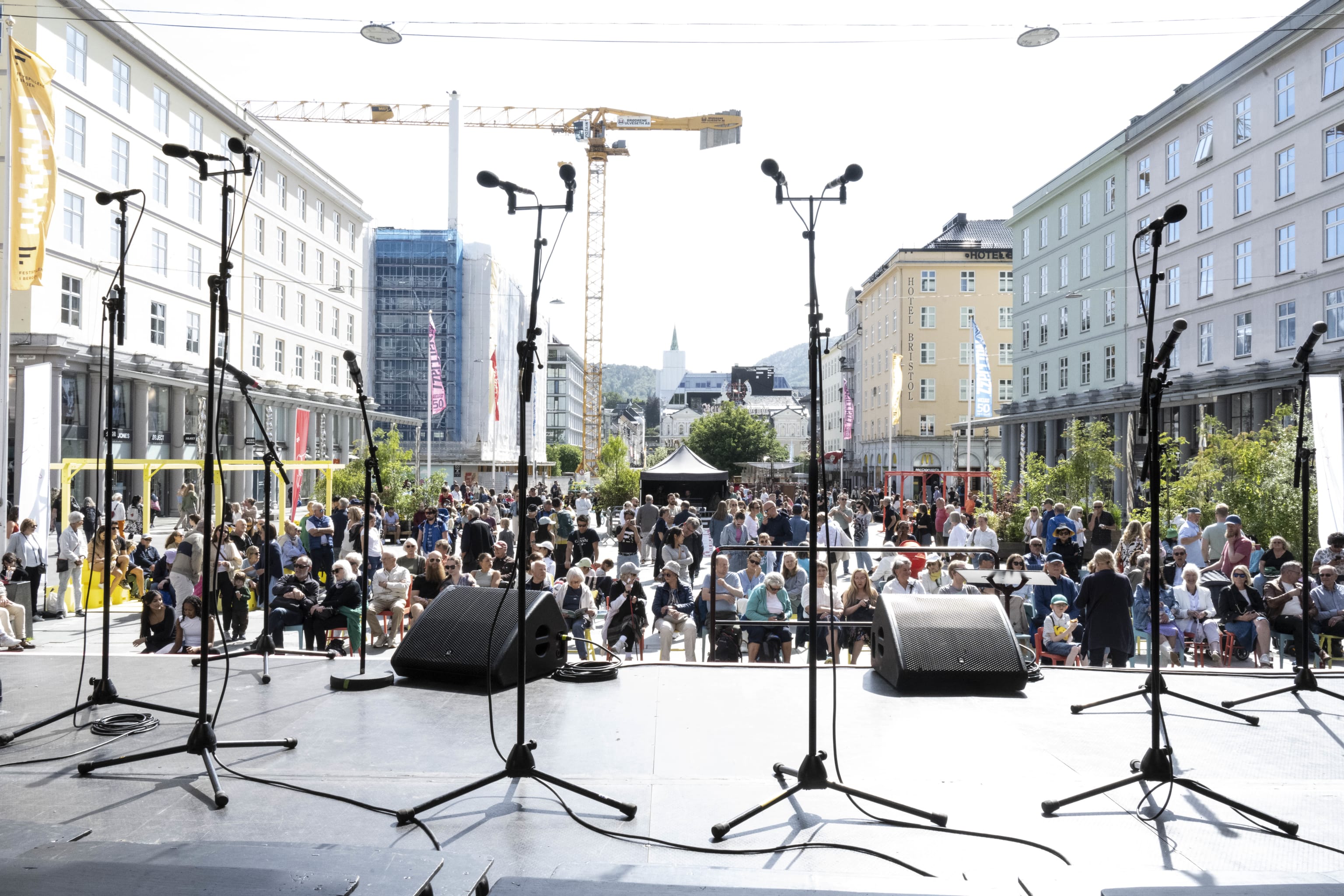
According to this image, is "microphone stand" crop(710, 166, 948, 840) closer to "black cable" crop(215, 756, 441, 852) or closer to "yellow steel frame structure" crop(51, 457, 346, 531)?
"black cable" crop(215, 756, 441, 852)

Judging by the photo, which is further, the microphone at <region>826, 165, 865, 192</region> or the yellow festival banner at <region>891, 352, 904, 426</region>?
the yellow festival banner at <region>891, 352, 904, 426</region>

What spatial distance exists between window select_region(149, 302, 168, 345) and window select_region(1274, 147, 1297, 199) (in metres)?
39.4

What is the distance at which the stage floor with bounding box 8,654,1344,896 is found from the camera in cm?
420

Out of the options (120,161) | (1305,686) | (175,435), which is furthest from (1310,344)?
(175,435)

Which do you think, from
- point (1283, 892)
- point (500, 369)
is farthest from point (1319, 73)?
point (500, 369)

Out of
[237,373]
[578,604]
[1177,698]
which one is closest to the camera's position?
[237,373]

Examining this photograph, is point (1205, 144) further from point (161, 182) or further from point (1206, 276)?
point (161, 182)

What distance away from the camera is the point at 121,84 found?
31.6 m

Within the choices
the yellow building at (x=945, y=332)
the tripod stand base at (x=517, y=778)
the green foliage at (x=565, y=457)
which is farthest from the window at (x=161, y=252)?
the green foliage at (x=565, y=457)

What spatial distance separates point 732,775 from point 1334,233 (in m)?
30.2

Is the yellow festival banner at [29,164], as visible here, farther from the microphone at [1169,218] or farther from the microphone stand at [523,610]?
the microphone at [1169,218]

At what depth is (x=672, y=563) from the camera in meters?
11.5

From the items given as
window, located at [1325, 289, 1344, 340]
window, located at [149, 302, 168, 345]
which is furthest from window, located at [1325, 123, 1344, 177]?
window, located at [149, 302, 168, 345]

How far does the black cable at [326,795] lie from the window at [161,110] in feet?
117
